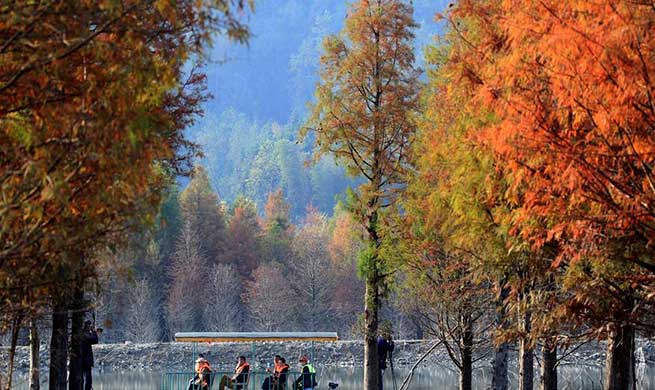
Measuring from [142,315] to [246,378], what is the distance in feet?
146

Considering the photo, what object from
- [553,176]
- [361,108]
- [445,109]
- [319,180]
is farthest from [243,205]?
[319,180]

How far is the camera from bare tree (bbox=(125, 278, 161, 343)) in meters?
68.2

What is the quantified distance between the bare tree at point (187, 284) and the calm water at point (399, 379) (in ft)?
62.6

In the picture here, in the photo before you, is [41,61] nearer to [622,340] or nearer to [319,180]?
[622,340]

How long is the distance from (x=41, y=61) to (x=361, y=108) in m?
17.1

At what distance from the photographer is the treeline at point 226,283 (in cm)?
6975

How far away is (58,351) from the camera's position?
652 inches

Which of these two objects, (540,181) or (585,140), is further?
(540,181)

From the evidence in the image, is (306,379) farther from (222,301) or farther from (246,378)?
(222,301)

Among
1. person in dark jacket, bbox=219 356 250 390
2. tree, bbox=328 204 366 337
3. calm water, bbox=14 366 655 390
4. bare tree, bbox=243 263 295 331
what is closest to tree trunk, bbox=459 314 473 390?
person in dark jacket, bbox=219 356 250 390

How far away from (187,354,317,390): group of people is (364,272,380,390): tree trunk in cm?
123

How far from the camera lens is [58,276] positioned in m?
9.90

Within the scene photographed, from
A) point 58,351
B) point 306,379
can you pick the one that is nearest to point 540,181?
point 58,351

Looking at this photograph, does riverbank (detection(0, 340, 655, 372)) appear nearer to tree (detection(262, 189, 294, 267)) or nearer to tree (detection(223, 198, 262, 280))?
tree (detection(223, 198, 262, 280))
